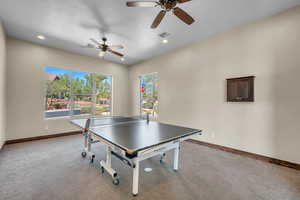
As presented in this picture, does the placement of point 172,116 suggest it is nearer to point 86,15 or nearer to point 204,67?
point 204,67

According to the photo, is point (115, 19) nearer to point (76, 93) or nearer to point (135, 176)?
point (135, 176)

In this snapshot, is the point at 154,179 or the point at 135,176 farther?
the point at 154,179

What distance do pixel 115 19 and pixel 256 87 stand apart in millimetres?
3521

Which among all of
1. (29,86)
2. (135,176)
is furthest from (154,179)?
(29,86)

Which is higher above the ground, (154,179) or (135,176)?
(135,176)

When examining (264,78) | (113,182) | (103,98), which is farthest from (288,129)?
(103,98)

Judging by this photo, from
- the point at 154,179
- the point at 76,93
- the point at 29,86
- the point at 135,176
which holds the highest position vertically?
the point at 29,86

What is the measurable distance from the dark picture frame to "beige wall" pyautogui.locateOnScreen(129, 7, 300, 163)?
0.12 meters

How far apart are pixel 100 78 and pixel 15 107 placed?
9.35 feet

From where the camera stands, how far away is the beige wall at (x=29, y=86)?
3.65 metres

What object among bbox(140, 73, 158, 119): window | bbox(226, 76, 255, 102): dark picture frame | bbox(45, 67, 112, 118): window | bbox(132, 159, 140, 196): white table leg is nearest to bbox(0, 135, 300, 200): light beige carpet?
bbox(132, 159, 140, 196): white table leg

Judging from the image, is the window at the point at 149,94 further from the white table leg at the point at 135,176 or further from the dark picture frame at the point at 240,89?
the white table leg at the point at 135,176

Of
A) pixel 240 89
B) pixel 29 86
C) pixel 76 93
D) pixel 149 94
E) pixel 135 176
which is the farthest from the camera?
pixel 149 94

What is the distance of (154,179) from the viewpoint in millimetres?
2092
